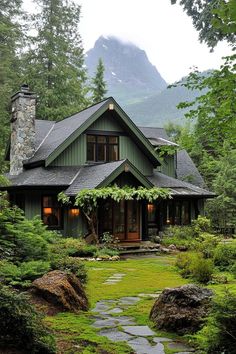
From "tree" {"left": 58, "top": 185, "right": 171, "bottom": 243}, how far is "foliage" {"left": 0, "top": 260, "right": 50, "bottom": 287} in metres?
7.97

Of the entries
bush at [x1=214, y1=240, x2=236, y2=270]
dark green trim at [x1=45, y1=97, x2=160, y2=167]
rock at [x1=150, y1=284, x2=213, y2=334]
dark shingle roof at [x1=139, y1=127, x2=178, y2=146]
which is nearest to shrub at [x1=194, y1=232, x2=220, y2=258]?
bush at [x1=214, y1=240, x2=236, y2=270]

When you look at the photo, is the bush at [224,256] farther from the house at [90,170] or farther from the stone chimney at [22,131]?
the stone chimney at [22,131]

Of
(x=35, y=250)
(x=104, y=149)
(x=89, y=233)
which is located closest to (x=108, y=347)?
(x=35, y=250)

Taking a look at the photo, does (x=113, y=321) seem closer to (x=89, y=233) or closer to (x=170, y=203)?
(x=89, y=233)

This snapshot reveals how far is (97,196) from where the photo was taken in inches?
627

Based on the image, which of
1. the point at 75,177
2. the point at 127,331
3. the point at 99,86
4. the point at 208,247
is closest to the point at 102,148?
the point at 75,177

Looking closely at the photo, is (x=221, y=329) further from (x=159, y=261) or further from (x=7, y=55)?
(x=7, y=55)

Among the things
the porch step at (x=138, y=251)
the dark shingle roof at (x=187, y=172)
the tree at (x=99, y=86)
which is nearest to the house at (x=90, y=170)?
the porch step at (x=138, y=251)

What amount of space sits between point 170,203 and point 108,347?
17.1 metres

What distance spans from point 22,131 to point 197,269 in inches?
535

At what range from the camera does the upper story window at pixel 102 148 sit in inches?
810

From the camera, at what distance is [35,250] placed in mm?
9016

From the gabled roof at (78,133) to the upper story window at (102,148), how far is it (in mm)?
935

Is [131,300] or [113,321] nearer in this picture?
[113,321]
